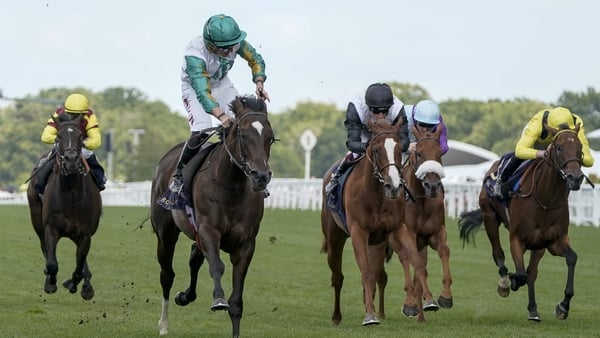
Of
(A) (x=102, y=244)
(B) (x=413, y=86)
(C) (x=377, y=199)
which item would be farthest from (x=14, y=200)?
(B) (x=413, y=86)

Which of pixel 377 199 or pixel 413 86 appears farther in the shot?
pixel 413 86

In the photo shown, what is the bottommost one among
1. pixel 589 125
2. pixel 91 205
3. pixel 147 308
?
pixel 147 308

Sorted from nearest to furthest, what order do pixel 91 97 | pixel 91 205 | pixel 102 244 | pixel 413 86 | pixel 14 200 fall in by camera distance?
pixel 91 205 < pixel 102 244 < pixel 14 200 < pixel 413 86 < pixel 91 97

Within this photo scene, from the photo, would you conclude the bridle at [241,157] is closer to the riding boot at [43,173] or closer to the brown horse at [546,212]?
the brown horse at [546,212]

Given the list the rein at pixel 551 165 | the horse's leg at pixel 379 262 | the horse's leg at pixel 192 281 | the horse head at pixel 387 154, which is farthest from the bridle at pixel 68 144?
the rein at pixel 551 165

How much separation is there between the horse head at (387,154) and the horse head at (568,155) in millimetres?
2098

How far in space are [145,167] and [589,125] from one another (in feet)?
97.2

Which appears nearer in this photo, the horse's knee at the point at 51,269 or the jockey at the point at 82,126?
the horse's knee at the point at 51,269

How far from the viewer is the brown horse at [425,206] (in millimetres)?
12133

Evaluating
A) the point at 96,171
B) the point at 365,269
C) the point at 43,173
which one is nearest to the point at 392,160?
the point at 365,269

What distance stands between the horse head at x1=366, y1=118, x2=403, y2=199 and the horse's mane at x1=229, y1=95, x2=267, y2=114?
1.15 meters

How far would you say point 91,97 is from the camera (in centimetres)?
14288

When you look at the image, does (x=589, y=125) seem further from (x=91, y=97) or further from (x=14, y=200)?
(x=91, y=97)

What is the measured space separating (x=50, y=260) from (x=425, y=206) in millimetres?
3848
